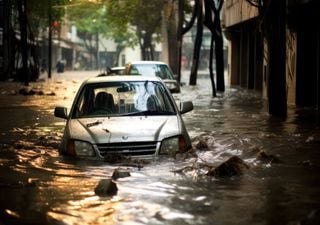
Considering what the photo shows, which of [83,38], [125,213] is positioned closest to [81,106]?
[125,213]

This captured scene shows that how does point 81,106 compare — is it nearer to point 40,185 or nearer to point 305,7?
point 40,185

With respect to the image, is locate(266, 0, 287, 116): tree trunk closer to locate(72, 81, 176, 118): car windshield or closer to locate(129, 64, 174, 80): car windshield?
locate(72, 81, 176, 118): car windshield

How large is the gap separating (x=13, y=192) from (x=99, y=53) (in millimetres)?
87599

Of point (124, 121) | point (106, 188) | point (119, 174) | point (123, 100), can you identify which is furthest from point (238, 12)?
point (106, 188)

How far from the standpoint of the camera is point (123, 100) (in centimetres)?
966

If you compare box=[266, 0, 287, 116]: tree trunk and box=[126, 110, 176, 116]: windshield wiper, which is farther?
box=[266, 0, 287, 116]: tree trunk

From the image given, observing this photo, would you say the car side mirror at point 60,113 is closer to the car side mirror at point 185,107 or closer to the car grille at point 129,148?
the car grille at point 129,148

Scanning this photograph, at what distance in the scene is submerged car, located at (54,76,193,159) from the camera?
8.45 m

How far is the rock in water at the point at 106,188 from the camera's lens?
6941 mm

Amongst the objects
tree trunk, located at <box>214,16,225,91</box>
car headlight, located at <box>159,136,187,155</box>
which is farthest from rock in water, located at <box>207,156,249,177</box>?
tree trunk, located at <box>214,16,225,91</box>

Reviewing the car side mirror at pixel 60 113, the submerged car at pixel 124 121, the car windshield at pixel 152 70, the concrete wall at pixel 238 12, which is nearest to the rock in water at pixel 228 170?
the submerged car at pixel 124 121

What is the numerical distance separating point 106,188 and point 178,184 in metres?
1.03

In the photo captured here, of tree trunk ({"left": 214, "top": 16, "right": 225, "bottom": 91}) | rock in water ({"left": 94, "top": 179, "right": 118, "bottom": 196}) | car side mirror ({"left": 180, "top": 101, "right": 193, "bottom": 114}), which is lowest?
rock in water ({"left": 94, "top": 179, "right": 118, "bottom": 196})

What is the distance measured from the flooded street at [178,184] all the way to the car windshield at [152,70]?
9397 mm
